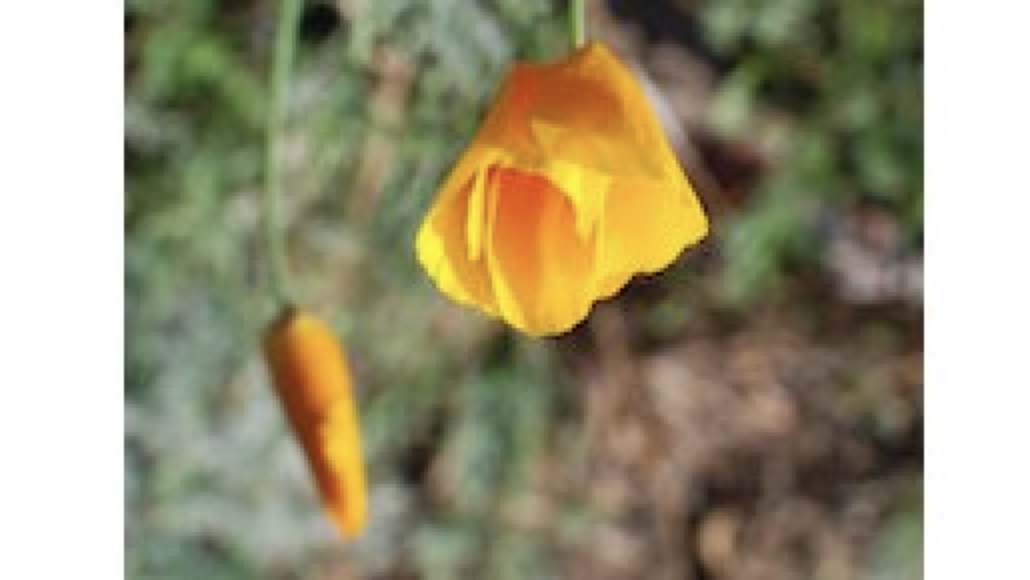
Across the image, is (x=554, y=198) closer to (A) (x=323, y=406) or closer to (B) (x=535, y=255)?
(B) (x=535, y=255)

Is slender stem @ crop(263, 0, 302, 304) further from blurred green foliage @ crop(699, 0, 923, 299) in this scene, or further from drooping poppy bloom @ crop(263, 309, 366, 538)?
blurred green foliage @ crop(699, 0, 923, 299)

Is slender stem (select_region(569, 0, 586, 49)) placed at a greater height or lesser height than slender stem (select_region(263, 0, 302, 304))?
greater

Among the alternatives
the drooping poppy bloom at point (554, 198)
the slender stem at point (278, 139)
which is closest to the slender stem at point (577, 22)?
the drooping poppy bloom at point (554, 198)

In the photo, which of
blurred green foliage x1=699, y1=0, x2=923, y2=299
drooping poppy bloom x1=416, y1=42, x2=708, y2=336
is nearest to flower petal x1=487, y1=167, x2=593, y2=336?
drooping poppy bloom x1=416, y1=42, x2=708, y2=336


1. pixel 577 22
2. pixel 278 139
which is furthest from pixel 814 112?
pixel 278 139

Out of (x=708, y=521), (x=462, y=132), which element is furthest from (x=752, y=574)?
(x=462, y=132)

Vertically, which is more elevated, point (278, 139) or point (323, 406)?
point (278, 139)
